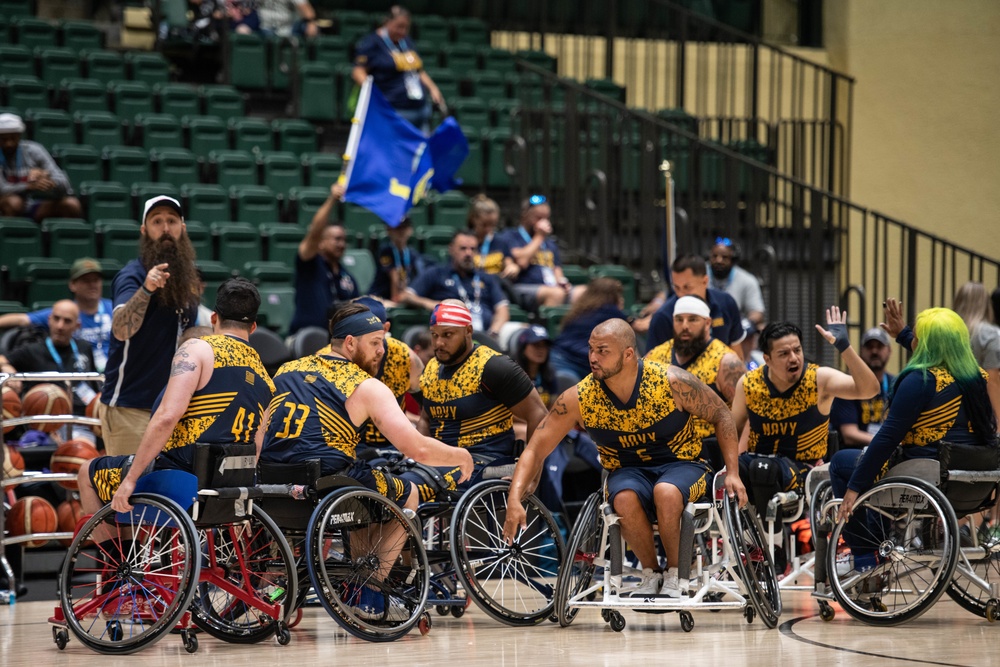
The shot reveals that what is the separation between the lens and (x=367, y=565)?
226 inches

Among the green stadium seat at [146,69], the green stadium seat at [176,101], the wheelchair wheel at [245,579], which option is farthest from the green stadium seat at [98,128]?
the wheelchair wheel at [245,579]

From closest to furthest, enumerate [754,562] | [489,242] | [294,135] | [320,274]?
[754,562] → [320,274] → [489,242] → [294,135]

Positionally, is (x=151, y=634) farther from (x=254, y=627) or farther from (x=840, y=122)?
(x=840, y=122)

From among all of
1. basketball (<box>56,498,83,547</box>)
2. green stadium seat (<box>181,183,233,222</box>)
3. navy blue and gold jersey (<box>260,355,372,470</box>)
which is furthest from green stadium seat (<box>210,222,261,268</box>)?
navy blue and gold jersey (<box>260,355,372,470</box>)

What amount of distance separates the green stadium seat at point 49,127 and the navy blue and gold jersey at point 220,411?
22.0ft

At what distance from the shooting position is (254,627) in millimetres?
5777

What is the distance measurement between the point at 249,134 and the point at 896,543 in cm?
793

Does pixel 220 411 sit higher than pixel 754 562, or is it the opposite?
pixel 220 411

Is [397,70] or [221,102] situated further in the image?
[221,102]

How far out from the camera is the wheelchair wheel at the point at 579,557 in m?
5.96

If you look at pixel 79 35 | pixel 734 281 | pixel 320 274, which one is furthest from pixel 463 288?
pixel 79 35

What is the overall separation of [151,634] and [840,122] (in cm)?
1070

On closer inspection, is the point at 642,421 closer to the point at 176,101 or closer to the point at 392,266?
the point at 392,266

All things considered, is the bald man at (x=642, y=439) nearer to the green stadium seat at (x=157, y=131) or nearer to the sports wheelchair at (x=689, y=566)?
the sports wheelchair at (x=689, y=566)
